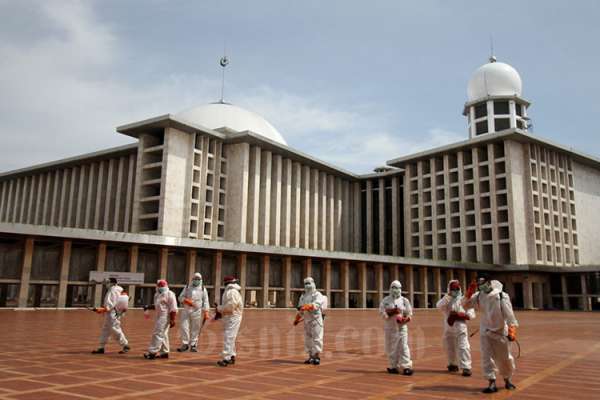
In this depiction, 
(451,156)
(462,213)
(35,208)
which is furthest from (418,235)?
(35,208)

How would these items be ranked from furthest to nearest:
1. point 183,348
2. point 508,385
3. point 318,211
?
point 318,211 < point 183,348 < point 508,385

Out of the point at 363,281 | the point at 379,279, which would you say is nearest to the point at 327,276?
the point at 363,281

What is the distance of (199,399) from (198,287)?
6565 mm

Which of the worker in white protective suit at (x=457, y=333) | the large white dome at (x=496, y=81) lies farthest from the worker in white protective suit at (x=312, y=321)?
the large white dome at (x=496, y=81)

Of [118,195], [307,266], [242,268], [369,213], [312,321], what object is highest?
[369,213]

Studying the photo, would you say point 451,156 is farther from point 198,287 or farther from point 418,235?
point 198,287

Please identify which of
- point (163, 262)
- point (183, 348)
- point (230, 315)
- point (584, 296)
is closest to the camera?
point (230, 315)

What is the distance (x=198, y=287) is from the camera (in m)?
13.1

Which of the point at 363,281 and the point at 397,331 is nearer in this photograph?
the point at 397,331

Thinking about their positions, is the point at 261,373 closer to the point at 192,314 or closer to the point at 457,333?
the point at 457,333

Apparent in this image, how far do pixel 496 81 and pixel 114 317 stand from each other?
6754 cm

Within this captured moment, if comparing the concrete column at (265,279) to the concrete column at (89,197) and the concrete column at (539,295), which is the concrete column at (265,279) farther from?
the concrete column at (539,295)

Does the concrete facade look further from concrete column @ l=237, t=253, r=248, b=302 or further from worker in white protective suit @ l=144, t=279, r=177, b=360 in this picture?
worker in white protective suit @ l=144, t=279, r=177, b=360

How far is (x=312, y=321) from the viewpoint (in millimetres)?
10758
